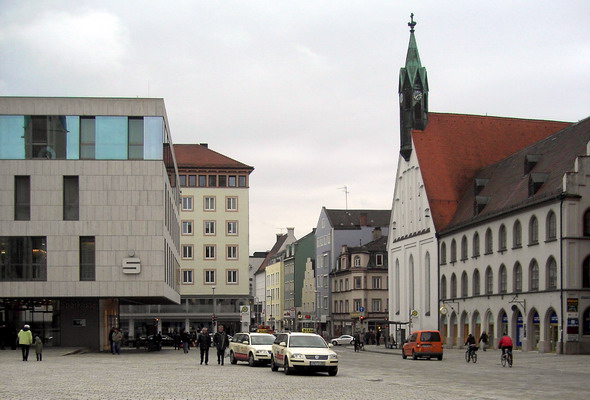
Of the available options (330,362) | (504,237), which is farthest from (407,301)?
(330,362)

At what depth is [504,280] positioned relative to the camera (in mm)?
63906

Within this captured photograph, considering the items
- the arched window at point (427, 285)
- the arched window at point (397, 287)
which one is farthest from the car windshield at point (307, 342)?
the arched window at point (397, 287)

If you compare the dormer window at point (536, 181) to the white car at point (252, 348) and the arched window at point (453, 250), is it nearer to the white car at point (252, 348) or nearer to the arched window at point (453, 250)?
the arched window at point (453, 250)

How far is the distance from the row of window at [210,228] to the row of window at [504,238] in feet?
134

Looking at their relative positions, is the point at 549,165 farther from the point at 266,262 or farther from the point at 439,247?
the point at 266,262

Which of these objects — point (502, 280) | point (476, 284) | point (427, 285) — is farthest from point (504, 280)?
point (427, 285)

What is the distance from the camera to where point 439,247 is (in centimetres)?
7819

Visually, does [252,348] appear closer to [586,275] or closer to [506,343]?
[506,343]

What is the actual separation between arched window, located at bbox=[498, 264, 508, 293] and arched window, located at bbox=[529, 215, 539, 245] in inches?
217

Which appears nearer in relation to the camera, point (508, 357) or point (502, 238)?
point (508, 357)

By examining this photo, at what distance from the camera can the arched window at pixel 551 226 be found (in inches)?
2163

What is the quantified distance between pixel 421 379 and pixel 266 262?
489 ft

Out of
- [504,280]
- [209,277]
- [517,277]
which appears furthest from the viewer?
[209,277]

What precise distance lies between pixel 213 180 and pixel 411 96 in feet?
113
